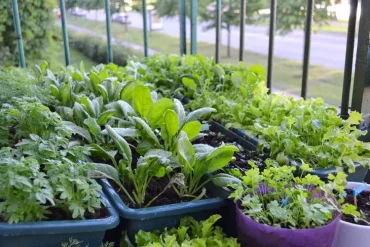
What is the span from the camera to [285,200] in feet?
3.98

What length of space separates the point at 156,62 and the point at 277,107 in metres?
0.94

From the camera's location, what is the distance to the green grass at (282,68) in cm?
463

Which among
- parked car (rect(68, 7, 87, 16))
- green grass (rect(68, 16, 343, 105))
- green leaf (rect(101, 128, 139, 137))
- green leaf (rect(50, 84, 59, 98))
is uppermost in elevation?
parked car (rect(68, 7, 87, 16))

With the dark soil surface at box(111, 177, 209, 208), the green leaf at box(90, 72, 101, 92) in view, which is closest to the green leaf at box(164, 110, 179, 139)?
the dark soil surface at box(111, 177, 209, 208)

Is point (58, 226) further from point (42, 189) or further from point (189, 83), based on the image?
point (189, 83)

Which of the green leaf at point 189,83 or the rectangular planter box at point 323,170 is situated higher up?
the green leaf at point 189,83

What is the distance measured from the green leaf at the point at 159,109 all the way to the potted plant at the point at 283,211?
41cm

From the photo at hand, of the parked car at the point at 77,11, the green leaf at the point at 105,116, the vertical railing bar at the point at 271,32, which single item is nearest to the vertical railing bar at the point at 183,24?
the parked car at the point at 77,11

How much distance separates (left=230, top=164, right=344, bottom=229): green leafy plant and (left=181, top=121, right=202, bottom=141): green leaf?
0.25 meters

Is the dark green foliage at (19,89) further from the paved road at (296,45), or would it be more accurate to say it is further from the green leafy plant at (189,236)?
→ the paved road at (296,45)

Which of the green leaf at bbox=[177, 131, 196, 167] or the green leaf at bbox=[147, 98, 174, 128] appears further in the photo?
the green leaf at bbox=[147, 98, 174, 128]

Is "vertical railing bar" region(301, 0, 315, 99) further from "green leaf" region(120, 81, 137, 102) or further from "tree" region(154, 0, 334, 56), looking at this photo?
"tree" region(154, 0, 334, 56)

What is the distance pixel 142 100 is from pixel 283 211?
0.70 meters

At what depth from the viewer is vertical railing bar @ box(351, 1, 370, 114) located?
175cm
